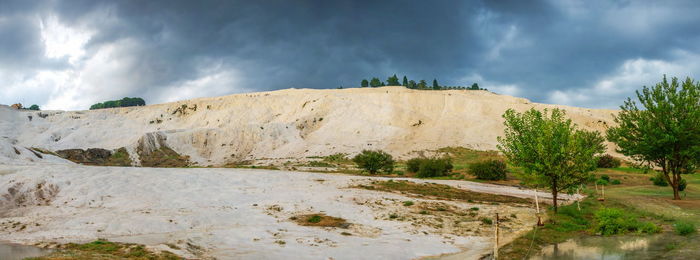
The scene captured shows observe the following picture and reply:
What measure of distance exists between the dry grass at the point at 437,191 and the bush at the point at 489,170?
470 inches

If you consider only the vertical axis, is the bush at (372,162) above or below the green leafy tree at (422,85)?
below

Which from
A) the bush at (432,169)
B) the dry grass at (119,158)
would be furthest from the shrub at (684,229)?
the dry grass at (119,158)

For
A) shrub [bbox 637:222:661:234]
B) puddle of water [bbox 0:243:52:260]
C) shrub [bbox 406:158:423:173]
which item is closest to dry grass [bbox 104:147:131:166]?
shrub [bbox 406:158:423:173]

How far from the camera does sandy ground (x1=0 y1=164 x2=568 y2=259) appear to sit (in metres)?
16.8

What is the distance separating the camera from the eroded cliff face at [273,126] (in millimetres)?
75812

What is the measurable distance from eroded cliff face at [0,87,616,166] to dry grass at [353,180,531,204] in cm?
3692

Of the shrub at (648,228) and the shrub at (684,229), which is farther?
the shrub at (648,228)

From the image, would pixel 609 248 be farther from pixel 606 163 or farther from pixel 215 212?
pixel 606 163

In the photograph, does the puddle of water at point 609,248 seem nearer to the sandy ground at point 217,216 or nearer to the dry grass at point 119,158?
the sandy ground at point 217,216

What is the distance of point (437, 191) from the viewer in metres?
35.3

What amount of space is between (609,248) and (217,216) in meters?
18.0

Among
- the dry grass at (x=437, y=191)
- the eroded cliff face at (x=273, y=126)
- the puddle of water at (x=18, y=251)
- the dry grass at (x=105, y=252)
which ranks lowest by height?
the puddle of water at (x=18, y=251)

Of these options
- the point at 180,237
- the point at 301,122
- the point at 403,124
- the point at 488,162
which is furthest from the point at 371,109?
the point at 180,237

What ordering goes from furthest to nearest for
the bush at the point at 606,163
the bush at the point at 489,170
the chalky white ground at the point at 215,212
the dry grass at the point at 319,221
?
the bush at the point at 606,163 < the bush at the point at 489,170 < the dry grass at the point at 319,221 < the chalky white ground at the point at 215,212
